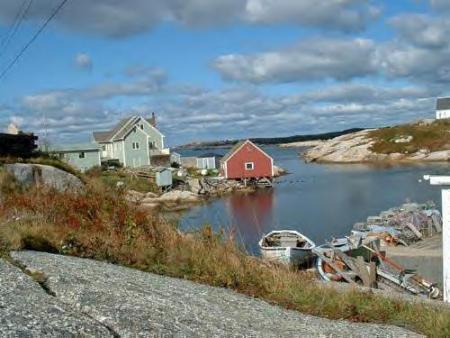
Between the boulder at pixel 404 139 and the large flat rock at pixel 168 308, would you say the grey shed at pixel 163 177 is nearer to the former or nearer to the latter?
the large flat rock at pixel 168 308

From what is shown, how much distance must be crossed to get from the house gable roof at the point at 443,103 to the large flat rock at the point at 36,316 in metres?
176

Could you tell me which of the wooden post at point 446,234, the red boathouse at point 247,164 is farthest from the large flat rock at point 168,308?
the red boathouse at point 247,164

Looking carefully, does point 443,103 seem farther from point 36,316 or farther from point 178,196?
point 36,316

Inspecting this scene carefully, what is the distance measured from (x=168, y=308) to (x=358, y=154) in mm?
142114

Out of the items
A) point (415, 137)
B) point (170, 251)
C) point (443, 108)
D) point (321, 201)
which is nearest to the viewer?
point (170, 251)

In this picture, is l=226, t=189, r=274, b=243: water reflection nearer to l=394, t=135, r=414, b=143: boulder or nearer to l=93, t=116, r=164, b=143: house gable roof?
l=93, t=116, r=164, b=143: house gable roof

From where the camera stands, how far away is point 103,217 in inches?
429

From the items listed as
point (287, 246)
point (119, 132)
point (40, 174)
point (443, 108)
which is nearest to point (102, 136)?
point (119, 132)

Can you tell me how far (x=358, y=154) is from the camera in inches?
5714

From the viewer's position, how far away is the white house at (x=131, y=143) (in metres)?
90.8

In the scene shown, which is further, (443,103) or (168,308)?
(443,103)

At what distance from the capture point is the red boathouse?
95.7 m

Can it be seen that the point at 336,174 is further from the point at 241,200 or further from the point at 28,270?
the point at 28,270

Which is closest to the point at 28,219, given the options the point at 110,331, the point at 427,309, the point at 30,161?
the point at 110,331
